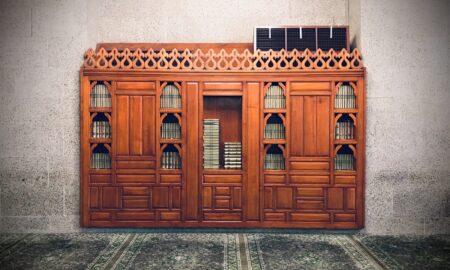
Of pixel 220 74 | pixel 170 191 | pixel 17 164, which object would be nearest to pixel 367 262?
pixel 170 191

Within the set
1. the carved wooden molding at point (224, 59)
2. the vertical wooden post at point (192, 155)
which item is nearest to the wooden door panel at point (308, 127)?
the carved wooden molding at point (224, 59)

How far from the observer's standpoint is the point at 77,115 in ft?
13.8

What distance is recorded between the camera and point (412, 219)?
4172mm

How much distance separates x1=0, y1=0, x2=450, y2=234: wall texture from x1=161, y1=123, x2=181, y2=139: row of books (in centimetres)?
109

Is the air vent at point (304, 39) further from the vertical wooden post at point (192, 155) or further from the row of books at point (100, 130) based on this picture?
the row of books at point (100, 130)

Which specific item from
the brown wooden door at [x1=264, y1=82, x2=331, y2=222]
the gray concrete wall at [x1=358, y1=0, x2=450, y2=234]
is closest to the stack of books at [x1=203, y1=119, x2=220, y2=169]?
the brown wooden door at [x1=264, y1=82, x2=331, y2=222]

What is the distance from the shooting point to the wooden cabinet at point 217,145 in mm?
4105

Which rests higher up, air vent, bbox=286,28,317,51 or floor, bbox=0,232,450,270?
air vent, bbox=286,28,317,51

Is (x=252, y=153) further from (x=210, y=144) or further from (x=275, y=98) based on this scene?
(x=275, y=98)

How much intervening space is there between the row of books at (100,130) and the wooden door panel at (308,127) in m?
2.27

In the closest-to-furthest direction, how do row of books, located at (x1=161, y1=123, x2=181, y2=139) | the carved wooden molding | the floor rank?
the floor, the carved wooden molding, row of books, located at (x1=161, y1=123, x2=181, y2=139)

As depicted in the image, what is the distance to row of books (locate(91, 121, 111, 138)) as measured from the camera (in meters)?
4.16

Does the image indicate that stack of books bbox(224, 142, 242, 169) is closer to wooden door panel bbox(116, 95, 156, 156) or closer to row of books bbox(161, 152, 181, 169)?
row of books bbox(161, 152, 181, 169)

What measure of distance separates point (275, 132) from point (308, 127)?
0.40 meters
